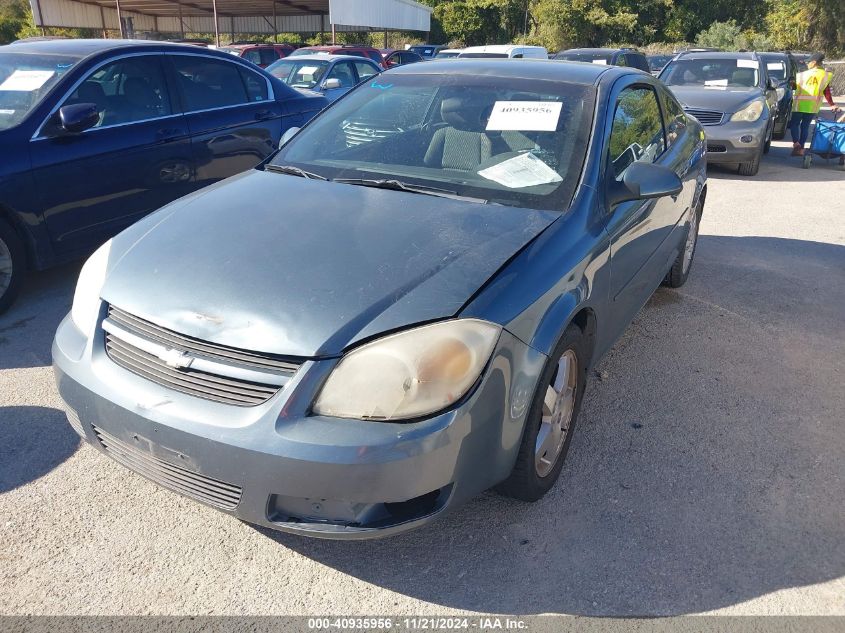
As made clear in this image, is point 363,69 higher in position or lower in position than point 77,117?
lower

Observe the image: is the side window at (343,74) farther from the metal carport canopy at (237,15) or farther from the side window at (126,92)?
the metal carport canopy at (237,15)

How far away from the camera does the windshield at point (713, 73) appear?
10.7 metres

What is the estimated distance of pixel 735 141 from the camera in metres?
9.67

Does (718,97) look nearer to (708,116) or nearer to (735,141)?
(708,116)

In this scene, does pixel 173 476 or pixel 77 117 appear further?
pixel 77 117

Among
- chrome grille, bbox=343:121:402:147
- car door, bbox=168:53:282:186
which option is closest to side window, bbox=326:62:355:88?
car door, bbox=168:53:282:186

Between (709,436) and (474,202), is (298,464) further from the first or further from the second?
(709,436)

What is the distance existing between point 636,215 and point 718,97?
7903 millimetres

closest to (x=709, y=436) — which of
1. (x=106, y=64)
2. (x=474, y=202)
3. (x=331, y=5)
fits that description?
(x=474, y=202)

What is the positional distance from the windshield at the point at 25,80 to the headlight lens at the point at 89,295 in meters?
2.41

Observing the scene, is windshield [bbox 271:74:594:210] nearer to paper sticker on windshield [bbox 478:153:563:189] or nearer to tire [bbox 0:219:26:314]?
paper sticker on windshield [bbox 478:153:563:189]

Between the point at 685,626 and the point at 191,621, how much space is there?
159 cm

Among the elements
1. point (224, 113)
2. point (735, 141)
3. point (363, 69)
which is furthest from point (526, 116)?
point (363, 69)

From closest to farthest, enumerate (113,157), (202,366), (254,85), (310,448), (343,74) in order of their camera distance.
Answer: (310,448), (202,366), (113,157), (254,85), (343,74)
